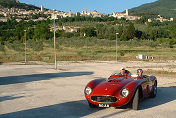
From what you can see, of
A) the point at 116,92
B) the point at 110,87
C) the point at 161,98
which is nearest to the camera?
the point at 116,92

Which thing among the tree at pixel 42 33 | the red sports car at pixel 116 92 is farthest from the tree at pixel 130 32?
the red sports car at pixel 116 92

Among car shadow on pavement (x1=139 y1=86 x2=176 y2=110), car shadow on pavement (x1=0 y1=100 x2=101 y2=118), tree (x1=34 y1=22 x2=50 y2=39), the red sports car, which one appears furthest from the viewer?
tree (x1=34 y1=22 x2=50 y2=39)

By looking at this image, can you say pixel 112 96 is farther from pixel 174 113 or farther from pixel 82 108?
pixel 174 113

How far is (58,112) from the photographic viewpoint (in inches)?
392

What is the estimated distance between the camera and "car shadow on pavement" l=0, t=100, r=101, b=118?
31.1ft

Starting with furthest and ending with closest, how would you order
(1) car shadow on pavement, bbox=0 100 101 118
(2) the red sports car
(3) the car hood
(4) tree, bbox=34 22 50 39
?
(4) tree, bbox=34 22 50 39, (3) the car hood, (2) the red sports car, (1) car shadow on pavement, bbox=0 100 101 118

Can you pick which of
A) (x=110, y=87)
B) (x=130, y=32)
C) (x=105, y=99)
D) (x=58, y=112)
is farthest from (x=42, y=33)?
(x=105, y=99)

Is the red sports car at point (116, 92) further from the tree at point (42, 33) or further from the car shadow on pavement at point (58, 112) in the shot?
the tree at point (42, 33)

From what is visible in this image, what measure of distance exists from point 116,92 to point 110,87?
41cm

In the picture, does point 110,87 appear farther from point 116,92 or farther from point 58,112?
point 58,112

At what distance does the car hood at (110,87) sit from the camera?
32.8ft

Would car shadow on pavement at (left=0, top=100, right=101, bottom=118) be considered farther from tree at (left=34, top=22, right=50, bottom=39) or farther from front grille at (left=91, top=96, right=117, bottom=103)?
tree at (left=34, top=22, right=50, bottom=39)

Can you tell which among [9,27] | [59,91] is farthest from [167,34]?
[59,91]

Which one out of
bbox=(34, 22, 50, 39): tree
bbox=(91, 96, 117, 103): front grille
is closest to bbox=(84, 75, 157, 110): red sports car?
bbox=(91, 96, 117, 103): front grille
